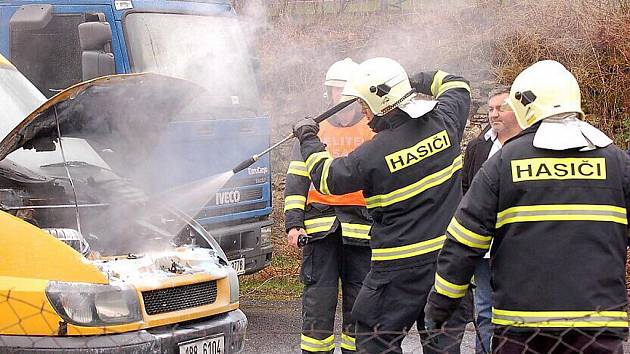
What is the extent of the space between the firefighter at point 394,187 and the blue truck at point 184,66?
2.44 m

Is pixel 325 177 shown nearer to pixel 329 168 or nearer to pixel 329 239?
pixel 329 168

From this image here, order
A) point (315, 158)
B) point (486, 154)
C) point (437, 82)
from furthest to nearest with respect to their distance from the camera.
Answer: point (486, 154), point (437, 82), point (315, 158)

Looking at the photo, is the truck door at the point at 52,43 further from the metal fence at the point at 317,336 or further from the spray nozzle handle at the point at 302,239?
the metal fence at the point at 317,336

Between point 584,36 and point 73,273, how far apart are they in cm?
859

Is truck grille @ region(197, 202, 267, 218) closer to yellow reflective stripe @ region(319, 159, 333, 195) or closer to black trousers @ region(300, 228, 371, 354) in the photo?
black trousers @ region(300, 228, 371, 354)

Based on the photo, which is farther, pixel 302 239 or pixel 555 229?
pixel 302 239

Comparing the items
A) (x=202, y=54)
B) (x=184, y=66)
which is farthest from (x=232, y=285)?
(x=202, y=54)

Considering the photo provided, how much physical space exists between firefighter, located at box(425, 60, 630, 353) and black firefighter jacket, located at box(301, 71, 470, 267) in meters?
1.01

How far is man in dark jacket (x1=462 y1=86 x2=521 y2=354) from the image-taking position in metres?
5.73

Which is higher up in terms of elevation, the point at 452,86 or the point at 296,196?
the point at 452,86

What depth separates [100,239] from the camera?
5.17 m

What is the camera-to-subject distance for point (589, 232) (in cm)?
360

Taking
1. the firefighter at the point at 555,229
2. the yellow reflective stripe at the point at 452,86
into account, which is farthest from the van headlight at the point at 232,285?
the firefighter at the point at 555,229

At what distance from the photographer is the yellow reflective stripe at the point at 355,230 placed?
5.63 metres
